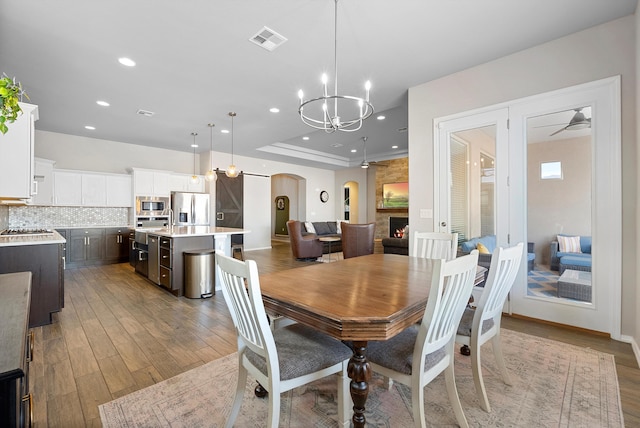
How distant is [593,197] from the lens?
2.71 metres

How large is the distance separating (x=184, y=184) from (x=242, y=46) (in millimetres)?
5176

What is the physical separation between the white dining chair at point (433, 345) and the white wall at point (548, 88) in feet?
7.08

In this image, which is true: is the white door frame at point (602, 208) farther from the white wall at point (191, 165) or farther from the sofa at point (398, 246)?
the white wall at point (191, 165)

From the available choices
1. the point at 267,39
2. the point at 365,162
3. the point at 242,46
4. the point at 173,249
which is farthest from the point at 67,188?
the point at 365,162

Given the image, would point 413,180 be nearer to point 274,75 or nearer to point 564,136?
point 564,136

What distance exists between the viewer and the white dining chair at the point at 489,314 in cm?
166

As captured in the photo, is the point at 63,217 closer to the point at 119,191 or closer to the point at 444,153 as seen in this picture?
the point at 119,191

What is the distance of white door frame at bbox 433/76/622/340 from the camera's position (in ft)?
8.49

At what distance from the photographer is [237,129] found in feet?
19.1

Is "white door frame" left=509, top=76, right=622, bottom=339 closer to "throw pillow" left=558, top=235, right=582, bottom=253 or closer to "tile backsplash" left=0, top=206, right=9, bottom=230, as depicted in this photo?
"throw pillow" left=558, top=235, right=582, bottom=253

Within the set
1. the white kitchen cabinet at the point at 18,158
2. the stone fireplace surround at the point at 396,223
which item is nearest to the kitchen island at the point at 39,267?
the white kitchen cabinet at the point at 18,158

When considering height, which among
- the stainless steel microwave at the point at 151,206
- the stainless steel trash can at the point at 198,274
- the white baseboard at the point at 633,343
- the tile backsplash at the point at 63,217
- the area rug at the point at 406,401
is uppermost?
the stainless steel microwave at the point at 151,206

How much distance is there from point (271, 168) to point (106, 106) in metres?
4.96

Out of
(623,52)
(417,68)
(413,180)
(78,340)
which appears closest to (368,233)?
(413,180)
